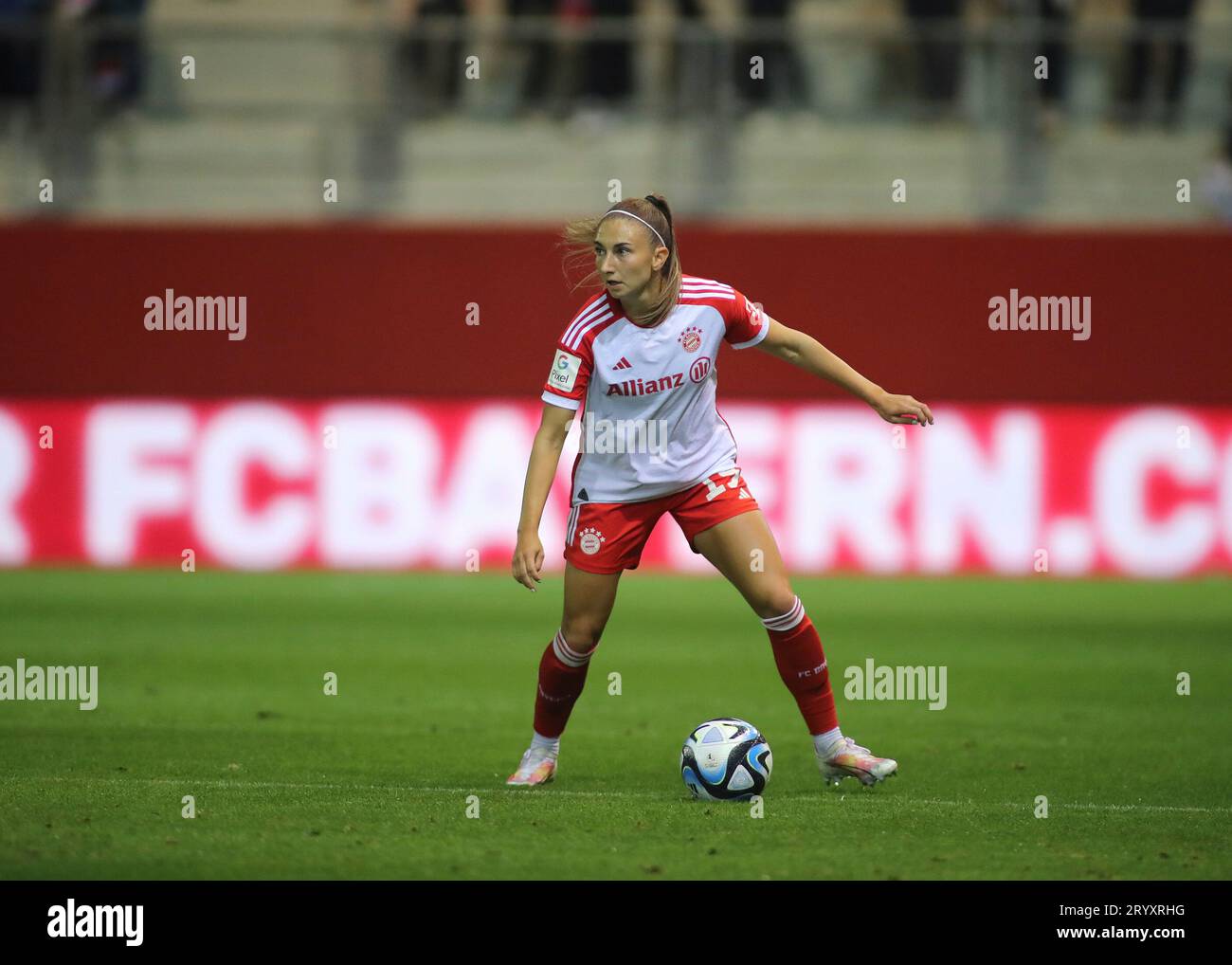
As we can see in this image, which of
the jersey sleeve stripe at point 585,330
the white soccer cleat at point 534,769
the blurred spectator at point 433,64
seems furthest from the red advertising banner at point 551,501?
the jersey sleeve stripe at point 585,330

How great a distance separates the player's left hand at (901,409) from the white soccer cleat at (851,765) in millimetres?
1272

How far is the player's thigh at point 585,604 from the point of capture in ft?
23.1

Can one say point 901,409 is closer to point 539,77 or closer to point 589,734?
point 589,734

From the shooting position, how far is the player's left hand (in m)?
7.15

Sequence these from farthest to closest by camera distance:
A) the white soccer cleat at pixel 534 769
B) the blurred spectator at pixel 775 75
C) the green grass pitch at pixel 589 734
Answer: the blurred spectator at pixel 775 75 < the white soccer cleat at pixel 534 769 < the green grass pitch at pixel 589 734

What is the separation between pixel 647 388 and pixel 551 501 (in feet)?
27.1

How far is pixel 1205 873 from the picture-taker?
590cm

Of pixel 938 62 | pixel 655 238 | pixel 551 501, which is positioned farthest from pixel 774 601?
pixel 938 62

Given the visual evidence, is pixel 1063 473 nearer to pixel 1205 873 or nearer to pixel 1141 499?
pixel 1141 499

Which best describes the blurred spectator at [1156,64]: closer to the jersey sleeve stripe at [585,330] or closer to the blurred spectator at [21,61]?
the blurred spectator at [21,61]

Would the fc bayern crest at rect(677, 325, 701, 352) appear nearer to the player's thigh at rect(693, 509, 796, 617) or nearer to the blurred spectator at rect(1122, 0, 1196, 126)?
the player's thigh at rect(693, 509, 796, 617)

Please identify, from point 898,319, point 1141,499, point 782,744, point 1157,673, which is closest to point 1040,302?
point 898,319

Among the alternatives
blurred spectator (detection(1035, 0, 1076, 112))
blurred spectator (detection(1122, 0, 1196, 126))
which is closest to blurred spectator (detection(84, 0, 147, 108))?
blurred spectator (detection(1035, 0, 1076, 112))
